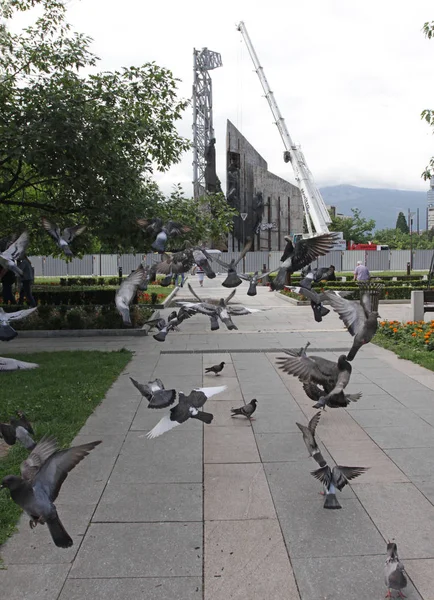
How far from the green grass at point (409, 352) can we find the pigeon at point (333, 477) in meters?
6.39

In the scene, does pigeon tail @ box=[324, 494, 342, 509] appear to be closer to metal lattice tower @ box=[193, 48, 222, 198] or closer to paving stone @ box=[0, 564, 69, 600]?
paving stone @ box=[0, 564, 69, 600]

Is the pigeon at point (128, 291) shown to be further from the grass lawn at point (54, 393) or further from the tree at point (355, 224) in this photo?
the tree at point (355, 224)

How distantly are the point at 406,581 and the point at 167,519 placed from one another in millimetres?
1935

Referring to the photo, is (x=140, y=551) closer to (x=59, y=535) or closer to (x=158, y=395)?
(x=59, y=535)

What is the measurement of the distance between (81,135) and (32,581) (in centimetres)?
821

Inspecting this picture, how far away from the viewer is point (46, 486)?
122 inches

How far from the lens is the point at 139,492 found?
4.89 metres

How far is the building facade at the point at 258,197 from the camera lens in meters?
57.9

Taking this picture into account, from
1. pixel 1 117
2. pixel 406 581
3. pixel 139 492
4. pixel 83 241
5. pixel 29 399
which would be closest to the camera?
pixel 406 581

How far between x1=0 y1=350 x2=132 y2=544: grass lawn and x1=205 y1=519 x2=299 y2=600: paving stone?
1630mm

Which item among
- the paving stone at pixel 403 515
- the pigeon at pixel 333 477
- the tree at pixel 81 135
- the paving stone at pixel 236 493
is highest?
the tree at pixel 81 135

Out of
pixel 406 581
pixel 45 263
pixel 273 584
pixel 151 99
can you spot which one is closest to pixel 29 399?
pixel 273 584

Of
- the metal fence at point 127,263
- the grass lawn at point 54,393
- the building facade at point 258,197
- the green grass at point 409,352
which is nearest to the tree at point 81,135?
the grass lawn at point 54,393

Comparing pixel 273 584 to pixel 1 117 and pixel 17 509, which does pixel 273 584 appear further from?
pixel 1 117
